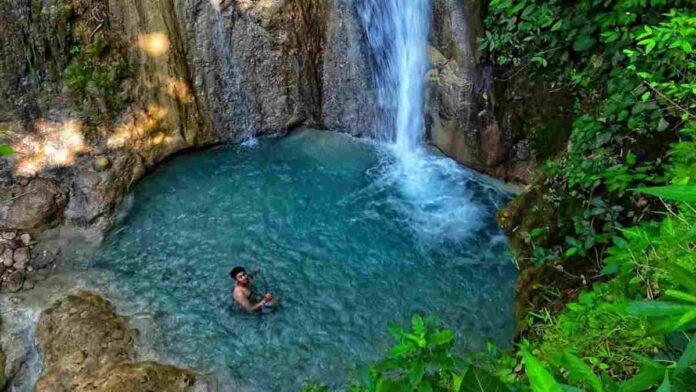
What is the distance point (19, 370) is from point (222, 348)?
1940 mm

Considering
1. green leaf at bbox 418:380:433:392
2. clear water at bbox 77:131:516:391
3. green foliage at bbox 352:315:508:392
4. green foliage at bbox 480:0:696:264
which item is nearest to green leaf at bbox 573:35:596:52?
green foliage at bbox 480:0:696:264

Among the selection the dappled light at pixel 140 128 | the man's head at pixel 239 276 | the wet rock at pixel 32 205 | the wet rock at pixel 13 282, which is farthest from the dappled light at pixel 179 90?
the man's head at pixel 239 276

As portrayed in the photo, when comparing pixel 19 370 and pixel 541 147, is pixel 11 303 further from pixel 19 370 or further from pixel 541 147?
pixel 541 147

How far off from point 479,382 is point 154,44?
6978 mm

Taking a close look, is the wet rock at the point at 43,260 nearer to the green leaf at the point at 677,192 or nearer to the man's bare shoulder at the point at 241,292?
the man's bare shoulder at the point at 241,292

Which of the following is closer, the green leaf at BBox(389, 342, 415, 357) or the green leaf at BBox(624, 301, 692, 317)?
the green leaf at BBox(624, 301, 692, 317)

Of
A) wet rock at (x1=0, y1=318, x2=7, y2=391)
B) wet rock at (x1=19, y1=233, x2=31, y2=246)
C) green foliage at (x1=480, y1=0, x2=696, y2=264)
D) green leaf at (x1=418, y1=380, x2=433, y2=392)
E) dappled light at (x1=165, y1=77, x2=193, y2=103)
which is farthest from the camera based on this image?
dappled light at (x1=165, y1=77, x2=193, y2=103)

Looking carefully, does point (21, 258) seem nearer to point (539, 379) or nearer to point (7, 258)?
point (7, 258)

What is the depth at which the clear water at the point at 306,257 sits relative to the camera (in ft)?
16.8

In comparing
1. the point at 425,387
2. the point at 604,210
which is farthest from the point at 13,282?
the point at 604,210

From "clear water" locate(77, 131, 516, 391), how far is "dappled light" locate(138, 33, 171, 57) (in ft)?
5.05

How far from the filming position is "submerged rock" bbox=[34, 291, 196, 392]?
15.6 feet

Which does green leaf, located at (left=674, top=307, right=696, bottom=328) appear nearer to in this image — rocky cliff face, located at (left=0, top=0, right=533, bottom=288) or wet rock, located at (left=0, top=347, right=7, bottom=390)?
rocky cliff face, located at (left=0, top=0, right=533, bottom=288)

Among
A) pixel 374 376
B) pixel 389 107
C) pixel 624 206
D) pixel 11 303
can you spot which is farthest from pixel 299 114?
pixel 374 376
